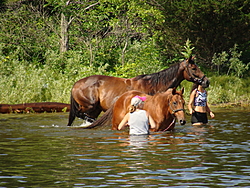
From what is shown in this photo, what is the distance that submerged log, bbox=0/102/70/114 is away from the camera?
1931cm

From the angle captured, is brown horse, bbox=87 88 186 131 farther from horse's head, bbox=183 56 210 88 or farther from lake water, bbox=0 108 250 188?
horse's head, bbox=183 56 210 88

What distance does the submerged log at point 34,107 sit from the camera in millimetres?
19312

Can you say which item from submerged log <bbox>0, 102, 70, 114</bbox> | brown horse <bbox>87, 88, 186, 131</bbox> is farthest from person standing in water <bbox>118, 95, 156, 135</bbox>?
submerged log <bbox>0, 102, 70, 114</bbox>

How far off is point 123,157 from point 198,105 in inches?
222

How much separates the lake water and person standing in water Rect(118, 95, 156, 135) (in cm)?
24

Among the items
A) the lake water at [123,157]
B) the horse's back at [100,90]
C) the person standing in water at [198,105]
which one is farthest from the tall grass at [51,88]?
the person standing in water at [198,105]

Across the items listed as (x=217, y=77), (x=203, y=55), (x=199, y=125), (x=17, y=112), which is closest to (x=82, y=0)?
(x=203, y=55)

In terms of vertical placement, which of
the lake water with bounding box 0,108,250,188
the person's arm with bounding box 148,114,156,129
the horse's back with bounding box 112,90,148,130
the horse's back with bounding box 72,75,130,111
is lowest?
the lake water with bounding box 0,108,250,188

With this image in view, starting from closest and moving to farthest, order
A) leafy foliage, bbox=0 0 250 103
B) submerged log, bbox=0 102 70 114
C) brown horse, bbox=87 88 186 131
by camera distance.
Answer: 1. brown horse, bbox=87 88 186 131
2. submerged log, bbox=0 102 70 114
3. leafy foliage, bbox=0 0 250 103

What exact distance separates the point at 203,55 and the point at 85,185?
21.8m

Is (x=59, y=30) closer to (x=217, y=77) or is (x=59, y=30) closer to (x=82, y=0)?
(x=82, y=0)

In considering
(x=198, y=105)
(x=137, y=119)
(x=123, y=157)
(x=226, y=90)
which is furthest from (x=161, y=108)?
(x=226, y=90)

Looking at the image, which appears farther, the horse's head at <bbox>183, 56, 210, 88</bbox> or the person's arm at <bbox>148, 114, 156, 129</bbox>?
the horse's head at <bbox>183, 56, 210, 88</bbox>

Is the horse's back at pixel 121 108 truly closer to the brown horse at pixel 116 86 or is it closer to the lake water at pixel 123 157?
the lake water at pixel 123 157
